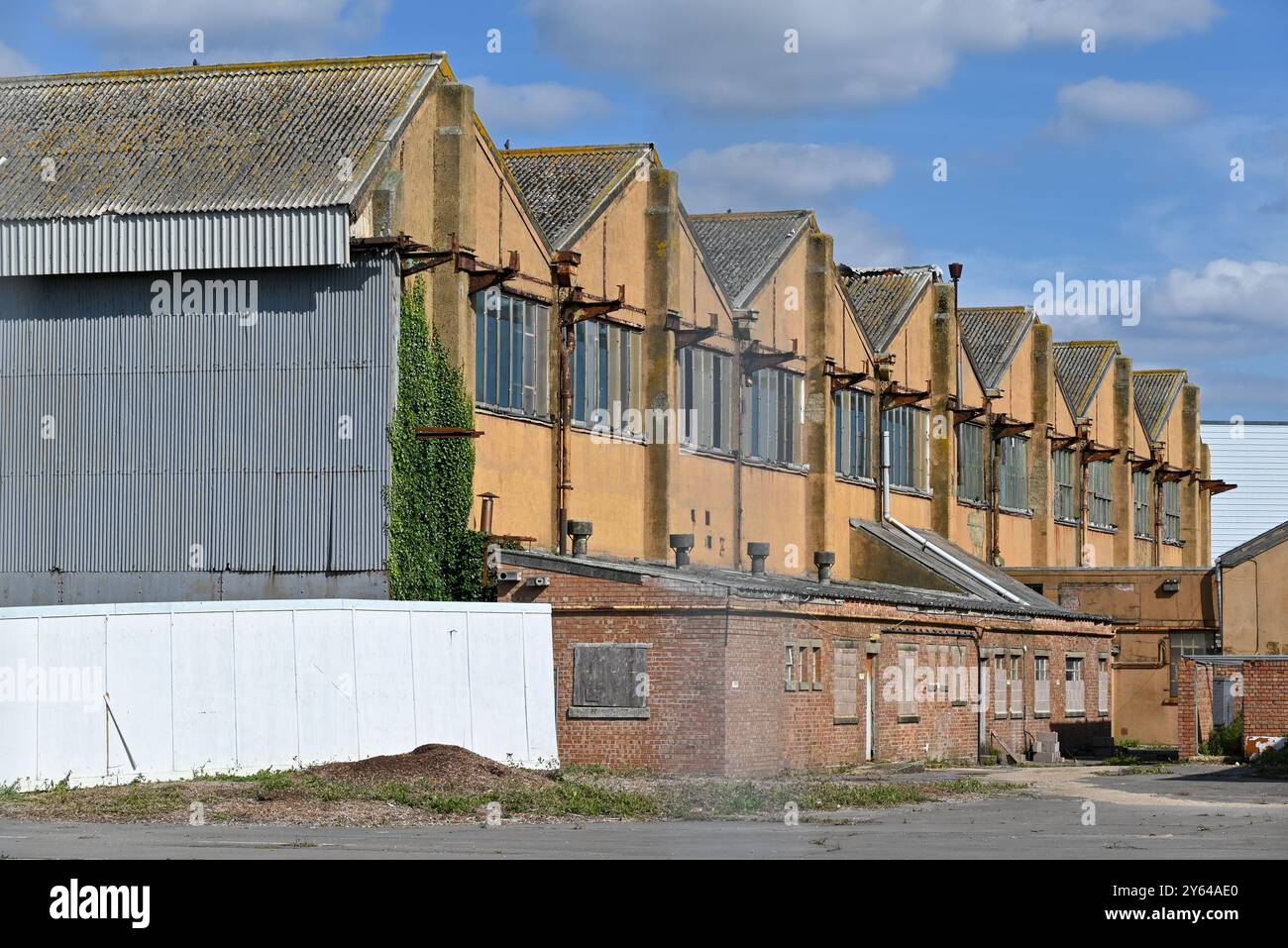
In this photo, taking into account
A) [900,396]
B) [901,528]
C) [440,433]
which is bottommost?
[901,528]

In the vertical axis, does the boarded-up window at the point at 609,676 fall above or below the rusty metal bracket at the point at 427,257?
below

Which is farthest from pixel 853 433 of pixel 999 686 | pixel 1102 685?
pixel 999 686

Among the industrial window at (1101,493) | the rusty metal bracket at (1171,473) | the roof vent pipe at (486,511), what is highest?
the rusty metal bracket at (1171,473)

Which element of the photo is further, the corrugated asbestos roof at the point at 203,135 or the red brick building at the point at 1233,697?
the red brick building at the point at 1233,697

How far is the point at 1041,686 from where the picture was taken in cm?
4609

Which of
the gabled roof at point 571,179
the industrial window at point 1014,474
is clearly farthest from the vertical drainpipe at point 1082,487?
the gabled roof at point 571,179

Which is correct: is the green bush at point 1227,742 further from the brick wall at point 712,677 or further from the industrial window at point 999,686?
the brick wall at point 712,677

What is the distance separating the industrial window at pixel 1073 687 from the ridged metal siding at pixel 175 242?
2366cm

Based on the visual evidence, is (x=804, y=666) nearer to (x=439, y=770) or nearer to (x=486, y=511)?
(x=486, y=511)

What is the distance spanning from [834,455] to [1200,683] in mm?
11183

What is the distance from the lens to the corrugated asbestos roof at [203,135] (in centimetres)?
3234

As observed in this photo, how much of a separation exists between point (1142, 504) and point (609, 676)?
46767 mm

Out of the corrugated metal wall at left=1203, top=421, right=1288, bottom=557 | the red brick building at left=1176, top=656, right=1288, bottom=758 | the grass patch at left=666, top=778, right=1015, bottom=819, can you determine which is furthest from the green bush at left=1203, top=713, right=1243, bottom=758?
the corrugated metal wall at left=1203, top=421, right=1288, bottom=557

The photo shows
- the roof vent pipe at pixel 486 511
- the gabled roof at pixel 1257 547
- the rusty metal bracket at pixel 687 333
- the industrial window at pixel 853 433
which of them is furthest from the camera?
the industrial window at pixel 853 433
